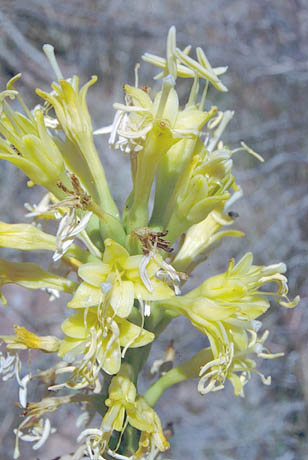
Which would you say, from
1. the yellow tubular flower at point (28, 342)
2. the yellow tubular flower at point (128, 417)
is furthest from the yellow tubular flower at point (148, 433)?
the yellow tubular flower at point (28, 342)

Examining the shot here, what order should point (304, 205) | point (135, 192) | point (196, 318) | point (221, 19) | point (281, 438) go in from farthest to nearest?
point (221, 19), point (304, 205), point (281, 438), point (135, 192), point (196, 318)

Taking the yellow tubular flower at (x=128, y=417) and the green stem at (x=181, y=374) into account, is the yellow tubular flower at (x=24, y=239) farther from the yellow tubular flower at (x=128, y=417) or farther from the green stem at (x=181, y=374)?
the green stem at (x=181, y=374)

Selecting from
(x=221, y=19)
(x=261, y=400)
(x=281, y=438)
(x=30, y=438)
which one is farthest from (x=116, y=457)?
(x=221, y=19)

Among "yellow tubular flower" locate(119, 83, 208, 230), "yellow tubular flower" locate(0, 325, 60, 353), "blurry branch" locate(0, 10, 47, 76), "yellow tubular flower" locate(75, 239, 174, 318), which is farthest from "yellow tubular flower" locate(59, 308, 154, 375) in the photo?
"blurry branch" locate(0, 10, 47, 76)

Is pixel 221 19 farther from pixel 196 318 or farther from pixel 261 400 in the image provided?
pixel 196 318

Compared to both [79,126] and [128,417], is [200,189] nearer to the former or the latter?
[79,126]

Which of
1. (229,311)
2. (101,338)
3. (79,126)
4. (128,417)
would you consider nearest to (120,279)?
(101,338)

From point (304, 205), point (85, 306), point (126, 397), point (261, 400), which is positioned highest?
point (85, 306)

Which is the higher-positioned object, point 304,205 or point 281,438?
point 304,205
